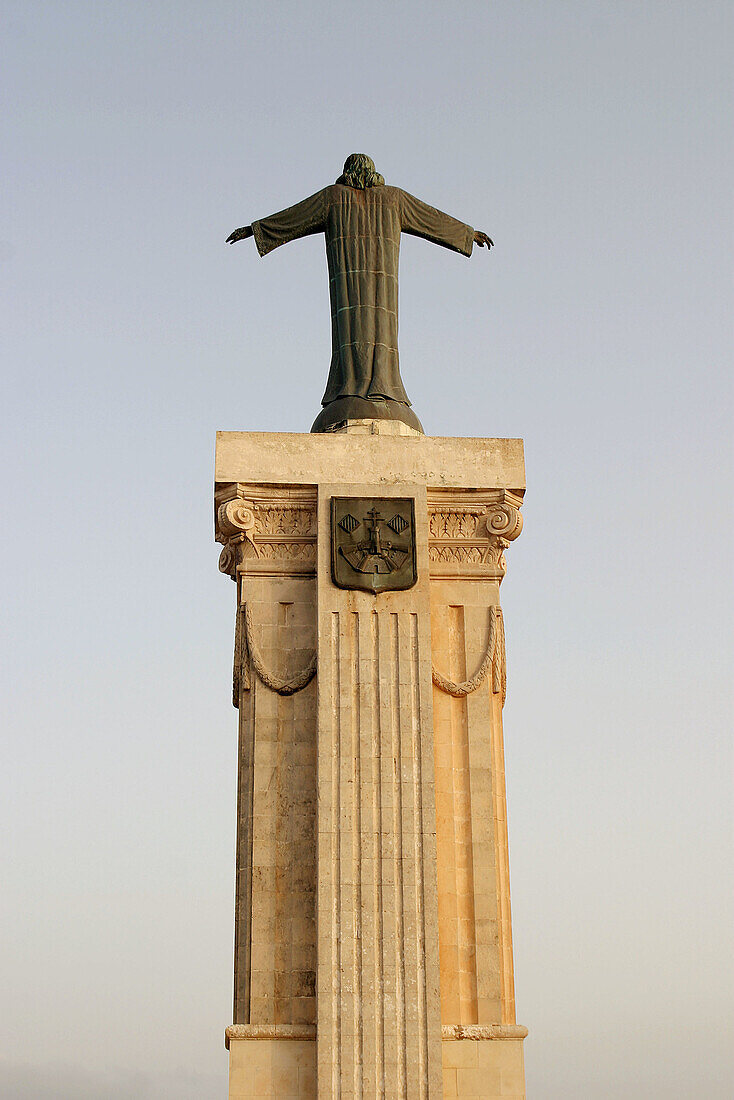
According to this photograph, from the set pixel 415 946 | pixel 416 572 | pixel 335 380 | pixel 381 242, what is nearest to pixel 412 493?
pixel 416 572

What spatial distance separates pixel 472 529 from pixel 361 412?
2.87 m

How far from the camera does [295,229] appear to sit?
1042 inches

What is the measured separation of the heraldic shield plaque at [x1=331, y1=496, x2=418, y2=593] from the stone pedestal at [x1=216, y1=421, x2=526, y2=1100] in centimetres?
7

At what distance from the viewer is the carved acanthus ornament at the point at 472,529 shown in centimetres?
2373

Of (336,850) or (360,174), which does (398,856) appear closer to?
(336,850)

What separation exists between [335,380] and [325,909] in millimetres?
9542

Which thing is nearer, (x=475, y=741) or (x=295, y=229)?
(x=475, y=741)

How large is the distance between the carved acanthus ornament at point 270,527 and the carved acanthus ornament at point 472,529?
6.66 ft

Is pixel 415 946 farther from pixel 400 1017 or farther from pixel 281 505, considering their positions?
pixel 281 505

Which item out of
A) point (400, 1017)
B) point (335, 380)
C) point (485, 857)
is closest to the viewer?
point (400, 1017)

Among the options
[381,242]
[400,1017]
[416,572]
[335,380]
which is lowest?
[400,1017]

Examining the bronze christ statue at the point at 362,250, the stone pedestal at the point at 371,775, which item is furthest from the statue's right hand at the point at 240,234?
the stone pedestal at the point at 371,775

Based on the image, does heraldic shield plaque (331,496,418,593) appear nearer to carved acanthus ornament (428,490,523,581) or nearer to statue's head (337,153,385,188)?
carved acanthus ornament (428,490,523,581)

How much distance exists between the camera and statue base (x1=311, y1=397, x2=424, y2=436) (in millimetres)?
24750
